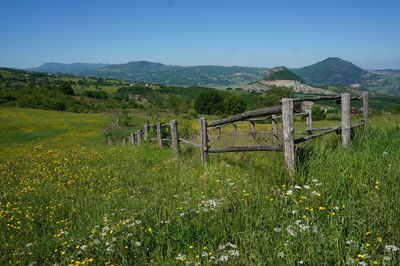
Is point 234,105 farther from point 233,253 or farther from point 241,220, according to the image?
point 233,253

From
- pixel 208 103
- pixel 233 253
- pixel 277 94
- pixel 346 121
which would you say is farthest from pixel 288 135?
pixel 208 103

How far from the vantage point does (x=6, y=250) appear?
3352 millimetres

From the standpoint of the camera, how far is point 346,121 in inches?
264

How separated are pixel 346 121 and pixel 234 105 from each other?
10832cm

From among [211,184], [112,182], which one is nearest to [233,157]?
[211,184]

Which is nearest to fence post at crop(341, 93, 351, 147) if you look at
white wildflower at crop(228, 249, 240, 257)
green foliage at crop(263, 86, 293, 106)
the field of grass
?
the field of grass

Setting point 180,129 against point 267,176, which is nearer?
point 267,176

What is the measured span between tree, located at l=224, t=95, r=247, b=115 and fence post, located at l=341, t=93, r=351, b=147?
104683 mm

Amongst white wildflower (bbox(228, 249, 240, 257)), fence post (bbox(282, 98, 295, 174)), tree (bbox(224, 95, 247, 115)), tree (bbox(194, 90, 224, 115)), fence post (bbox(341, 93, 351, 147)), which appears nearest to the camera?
white wildflower (bbox(228, 249, 240, 257))

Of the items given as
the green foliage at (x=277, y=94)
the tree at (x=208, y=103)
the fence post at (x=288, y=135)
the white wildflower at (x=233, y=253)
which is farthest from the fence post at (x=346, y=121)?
the tree at (x=208, y=103)

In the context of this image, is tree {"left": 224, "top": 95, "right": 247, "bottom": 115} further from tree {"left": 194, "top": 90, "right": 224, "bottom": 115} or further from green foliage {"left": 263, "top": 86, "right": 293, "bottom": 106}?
green foliage {"left": 263, "top": 86, "right": 293, "bottom": 106}

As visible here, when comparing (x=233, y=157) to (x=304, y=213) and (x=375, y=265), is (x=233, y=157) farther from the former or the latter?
(x=375, y=265)

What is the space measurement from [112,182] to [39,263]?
3636mm

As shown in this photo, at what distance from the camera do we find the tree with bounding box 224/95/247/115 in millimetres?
112000
